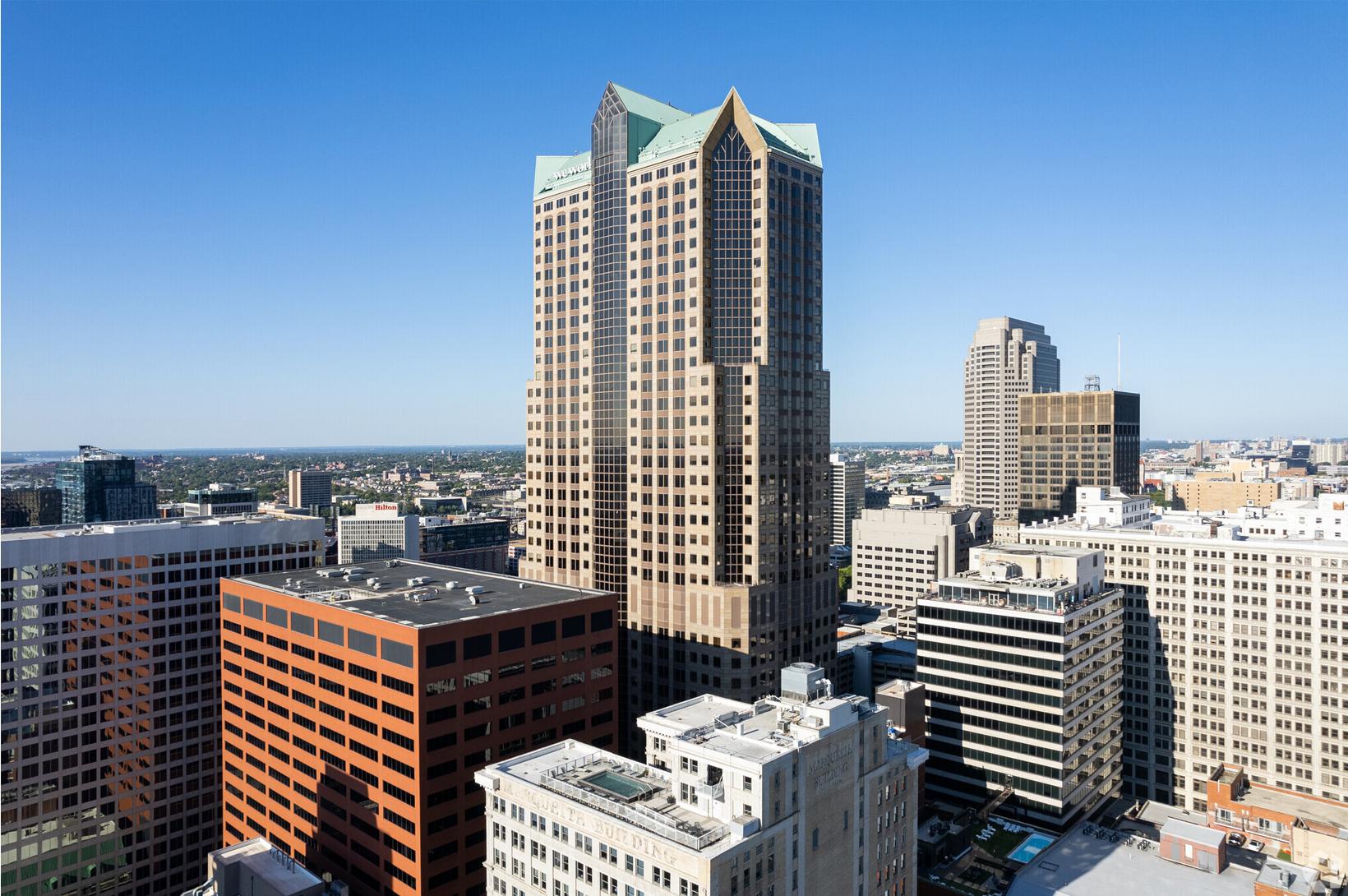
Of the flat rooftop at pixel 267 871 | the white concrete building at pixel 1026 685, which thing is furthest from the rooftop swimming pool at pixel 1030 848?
the flat rooftop at pixel 267 871

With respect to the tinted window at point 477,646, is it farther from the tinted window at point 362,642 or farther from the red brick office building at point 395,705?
the tinted window at point 362,642

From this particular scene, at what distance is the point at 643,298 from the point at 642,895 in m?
114

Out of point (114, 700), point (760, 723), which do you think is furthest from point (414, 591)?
point (760, 723)

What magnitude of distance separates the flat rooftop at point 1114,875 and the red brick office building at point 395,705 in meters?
62.8

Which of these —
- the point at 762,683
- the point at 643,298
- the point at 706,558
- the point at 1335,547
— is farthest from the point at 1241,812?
the point at 643,298

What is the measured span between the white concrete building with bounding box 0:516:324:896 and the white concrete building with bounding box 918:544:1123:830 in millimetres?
121237

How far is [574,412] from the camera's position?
180500 millimetres

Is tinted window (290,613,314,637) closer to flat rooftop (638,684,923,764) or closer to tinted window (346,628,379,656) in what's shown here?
tinted window (346,628,379,656)

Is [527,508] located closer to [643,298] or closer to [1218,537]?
[643,298]

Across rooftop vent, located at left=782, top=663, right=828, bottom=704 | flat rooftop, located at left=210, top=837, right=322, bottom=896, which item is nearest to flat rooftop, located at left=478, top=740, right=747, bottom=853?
rooftop vent, located at left=782, top=663, right=828, bottom=704

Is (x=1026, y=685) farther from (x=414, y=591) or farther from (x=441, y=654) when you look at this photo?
(x=414, y=591)

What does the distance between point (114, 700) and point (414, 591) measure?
55184 millimetres

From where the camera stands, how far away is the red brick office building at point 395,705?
101 m

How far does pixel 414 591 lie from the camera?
125 m
